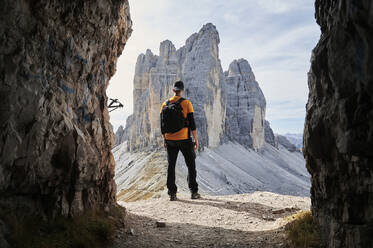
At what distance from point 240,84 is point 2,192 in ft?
407

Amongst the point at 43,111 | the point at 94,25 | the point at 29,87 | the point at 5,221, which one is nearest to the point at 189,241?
the point at 5,221

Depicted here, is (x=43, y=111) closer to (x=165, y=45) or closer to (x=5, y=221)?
(x=5, y=221)

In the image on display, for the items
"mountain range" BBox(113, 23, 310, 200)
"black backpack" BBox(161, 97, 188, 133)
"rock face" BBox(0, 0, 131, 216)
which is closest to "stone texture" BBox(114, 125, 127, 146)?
"mountain range" BBox(113, 23, 310, 200)

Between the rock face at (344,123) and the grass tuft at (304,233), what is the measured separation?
0.22m

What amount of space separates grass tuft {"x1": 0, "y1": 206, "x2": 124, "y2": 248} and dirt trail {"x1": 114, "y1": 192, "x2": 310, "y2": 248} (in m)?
0.42

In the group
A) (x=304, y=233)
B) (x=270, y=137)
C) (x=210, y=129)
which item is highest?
(x=210, y=129)

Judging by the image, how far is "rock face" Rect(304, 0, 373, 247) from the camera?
2842 millimetres

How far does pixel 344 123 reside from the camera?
323 centimetres

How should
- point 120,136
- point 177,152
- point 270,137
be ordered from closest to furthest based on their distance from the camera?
point 177,152 → point 120,136 → point 270,137

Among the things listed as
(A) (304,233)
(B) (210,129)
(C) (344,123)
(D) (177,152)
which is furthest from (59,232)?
(B) (210,129)

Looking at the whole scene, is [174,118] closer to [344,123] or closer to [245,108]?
[344,123]

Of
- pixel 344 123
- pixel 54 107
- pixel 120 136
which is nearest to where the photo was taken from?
pixel 344 123

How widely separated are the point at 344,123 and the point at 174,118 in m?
5.95

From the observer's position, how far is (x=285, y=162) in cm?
11625
